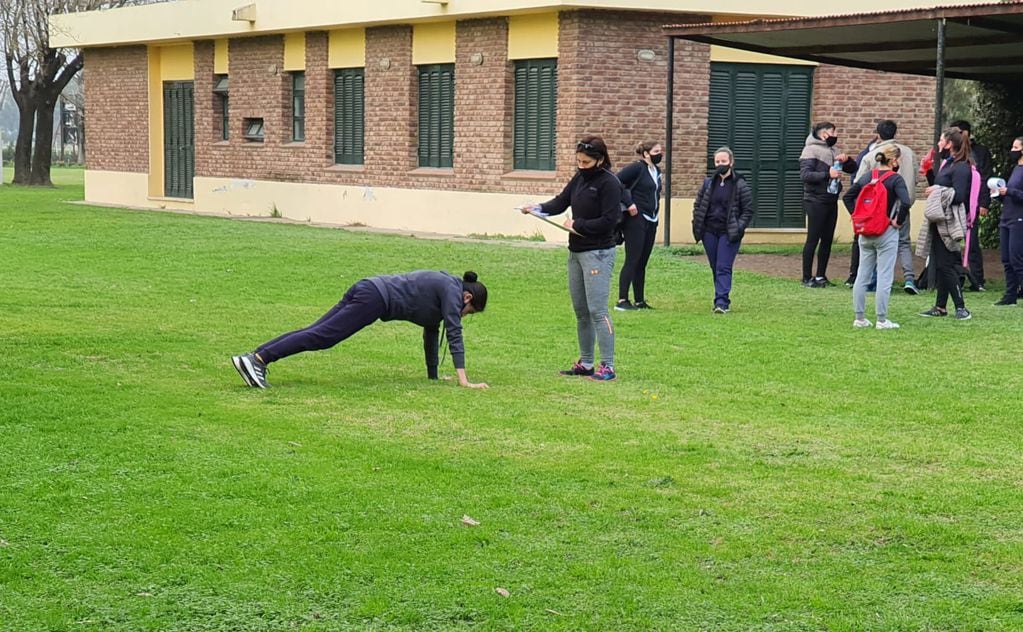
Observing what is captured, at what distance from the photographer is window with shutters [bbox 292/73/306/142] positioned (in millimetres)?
31906

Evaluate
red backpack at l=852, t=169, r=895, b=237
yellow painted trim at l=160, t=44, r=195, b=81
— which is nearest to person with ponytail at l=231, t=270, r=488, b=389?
red backpack at l=852, t=169, r=895, b=237

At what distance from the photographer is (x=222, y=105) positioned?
34.8 metres

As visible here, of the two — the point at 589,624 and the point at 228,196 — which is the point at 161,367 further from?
the point at 228,196

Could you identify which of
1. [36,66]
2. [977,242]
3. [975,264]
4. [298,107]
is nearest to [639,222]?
[977,242]

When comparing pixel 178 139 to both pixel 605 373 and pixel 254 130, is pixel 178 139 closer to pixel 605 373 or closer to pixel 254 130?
pixel 254 130

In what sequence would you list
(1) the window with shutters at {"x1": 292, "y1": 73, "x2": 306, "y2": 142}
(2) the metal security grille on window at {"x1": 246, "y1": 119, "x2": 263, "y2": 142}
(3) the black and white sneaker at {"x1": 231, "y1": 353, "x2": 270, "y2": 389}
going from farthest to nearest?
(2) the metal security grille on window at {"x1": 246, "y1": 119, "x2": 263, "y2": 142}
(1) the window with shutters at {"x1": 292, "y1": 73, "x2": 306, "y2": 142}
(3) the black and white sneaker at {"x1": 231, "y1": 353, "x2": 270, "y2": 389}

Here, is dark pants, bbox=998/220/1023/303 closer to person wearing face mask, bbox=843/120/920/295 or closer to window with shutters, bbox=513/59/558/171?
person wearing face mask, bbox=843/120/920/295

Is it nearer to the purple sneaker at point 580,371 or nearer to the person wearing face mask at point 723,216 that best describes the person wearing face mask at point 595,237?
the purple sneaker at point 580,371

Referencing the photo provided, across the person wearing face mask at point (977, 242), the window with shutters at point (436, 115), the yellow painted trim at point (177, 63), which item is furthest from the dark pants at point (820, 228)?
the yellow painted trim at point (177, 63)

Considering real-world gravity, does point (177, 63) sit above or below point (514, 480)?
above

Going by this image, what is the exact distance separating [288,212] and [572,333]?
18769 millimetres

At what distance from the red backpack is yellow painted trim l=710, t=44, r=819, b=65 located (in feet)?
37.0

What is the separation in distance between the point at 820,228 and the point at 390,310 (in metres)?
8.80

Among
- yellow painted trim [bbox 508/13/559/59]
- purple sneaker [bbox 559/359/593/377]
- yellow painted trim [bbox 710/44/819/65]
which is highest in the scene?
yellow painted trim [bbox 508/13/559/59]
